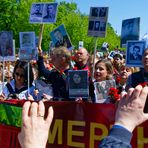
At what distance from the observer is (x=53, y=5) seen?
7684mm

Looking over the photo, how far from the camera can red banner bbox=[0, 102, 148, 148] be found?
3.14 m

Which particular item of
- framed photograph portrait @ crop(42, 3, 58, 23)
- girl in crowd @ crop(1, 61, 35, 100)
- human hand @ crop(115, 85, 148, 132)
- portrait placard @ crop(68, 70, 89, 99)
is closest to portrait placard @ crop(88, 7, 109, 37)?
framed photograph portrait @ crop(42, 3, 58, 23)

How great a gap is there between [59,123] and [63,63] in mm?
1842

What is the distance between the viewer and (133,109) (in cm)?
151

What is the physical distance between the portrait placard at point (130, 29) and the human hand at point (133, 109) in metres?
5.66

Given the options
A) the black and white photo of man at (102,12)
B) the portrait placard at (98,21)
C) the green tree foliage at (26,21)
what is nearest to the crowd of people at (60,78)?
the portrait placard at (98,21)

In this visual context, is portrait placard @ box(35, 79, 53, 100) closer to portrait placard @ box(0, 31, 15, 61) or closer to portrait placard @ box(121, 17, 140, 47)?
portrait placard @ box(121, 17, 140, 47)

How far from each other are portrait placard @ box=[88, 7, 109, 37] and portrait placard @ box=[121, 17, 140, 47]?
0.46 m

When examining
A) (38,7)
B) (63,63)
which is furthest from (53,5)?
(63,63)

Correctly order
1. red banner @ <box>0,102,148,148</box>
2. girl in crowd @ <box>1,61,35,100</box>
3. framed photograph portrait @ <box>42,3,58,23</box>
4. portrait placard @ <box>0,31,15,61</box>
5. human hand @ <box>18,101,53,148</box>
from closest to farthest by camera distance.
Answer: human hand @ <box>18,101,53,148</box> < red banner @ <box>0,102,148,148</box> < girl in crowd @ <box>1,61,35,100</box> < framed photograph portrait @ <box>42,3,58,23</box> < portrait placard @ <box>0,31,15,61</box>

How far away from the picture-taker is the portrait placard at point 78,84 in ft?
14.3

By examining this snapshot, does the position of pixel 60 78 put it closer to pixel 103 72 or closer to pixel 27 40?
pixel 103 72

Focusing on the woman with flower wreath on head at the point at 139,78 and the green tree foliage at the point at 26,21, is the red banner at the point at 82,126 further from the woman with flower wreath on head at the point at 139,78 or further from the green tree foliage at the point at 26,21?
the green tree foliage at the point at 26,21

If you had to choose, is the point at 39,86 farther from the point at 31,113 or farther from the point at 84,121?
the point at 31,113
